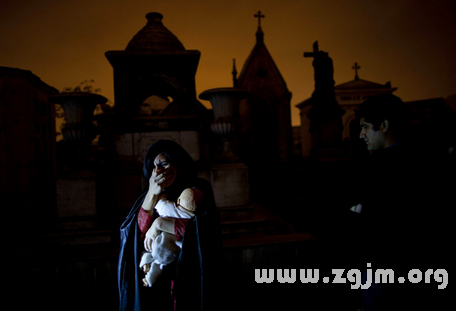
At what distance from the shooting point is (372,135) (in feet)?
5.85

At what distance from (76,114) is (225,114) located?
127 inches

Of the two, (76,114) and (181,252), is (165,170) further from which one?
(76,114)

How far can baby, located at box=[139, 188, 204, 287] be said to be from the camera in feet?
5.85

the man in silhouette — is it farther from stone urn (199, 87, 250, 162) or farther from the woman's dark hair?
stone urn (199, 87, 250, 162)

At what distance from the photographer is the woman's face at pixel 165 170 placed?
1.92m

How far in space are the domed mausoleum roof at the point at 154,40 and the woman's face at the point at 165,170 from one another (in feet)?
17.9

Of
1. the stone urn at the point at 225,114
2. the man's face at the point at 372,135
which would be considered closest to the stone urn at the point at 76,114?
the stone urn at the point at 225,114

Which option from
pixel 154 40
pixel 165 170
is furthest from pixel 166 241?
pixel 154 40

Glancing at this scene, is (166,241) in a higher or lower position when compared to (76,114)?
lower

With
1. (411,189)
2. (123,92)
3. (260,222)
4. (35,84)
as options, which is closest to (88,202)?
(123,92)

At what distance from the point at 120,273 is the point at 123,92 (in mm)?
5497

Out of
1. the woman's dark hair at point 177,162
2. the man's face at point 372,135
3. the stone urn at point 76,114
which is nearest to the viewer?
the man's face at point 372,135

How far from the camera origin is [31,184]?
382 inches

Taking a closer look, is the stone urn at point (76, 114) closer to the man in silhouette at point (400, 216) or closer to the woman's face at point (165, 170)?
the woman's face at point (165, 170)
